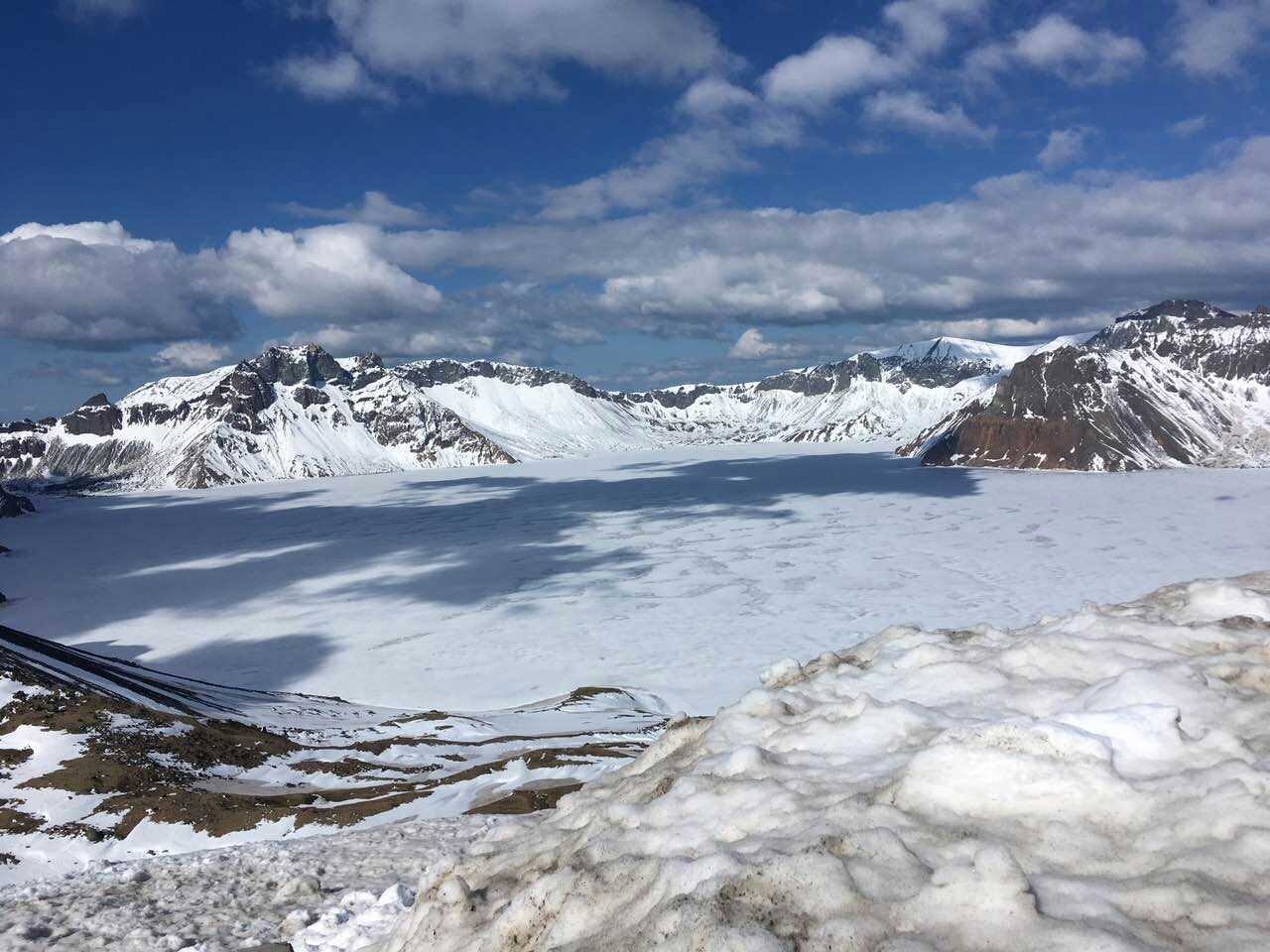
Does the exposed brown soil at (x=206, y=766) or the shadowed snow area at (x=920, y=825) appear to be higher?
the shadowed snow area at (x=920, y=825)

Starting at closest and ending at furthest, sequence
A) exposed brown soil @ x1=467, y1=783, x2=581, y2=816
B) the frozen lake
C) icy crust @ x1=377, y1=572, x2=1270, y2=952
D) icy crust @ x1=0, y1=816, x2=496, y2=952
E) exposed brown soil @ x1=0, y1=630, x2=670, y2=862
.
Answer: icy crust @ x1=377, y1=572, x2=1270, y2=952 → icy crust @ x1=0, y1=816, x2=496, y2=952 → exposed brown soil @ x1=0, y1=630, x2=670, y2=862 → exposed brown soil @ x1=467, y1=783, x2=581, y2=816 → the frozen lake

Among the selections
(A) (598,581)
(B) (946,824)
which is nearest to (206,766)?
(B) (946,824)

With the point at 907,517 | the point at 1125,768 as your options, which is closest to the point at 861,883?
the point at 1125,768

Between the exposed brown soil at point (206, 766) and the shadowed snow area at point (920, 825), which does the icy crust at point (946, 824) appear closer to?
the shadowed snow area at point (920, 825)

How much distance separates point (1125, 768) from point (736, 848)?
3.13m

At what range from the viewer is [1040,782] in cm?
591

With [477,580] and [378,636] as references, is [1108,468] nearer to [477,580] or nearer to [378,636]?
[477,580]

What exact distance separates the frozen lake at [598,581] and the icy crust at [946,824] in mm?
34550

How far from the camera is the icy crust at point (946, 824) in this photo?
4855 millimetres

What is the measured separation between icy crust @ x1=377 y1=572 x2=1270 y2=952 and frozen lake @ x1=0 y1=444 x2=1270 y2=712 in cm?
3455

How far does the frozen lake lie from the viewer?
53.2m

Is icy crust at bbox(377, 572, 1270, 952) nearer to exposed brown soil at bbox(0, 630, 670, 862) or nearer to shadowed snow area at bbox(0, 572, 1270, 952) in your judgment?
shadowed snow area at bbox(0, 572, 1270, 952)

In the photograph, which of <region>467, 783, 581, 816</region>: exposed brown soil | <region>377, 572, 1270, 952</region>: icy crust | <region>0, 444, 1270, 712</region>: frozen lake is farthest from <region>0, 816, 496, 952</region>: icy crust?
<region>0, 444, 1270, 712</region>: frozen lake

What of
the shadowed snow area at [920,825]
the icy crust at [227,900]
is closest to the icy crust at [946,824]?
the shadowed snow area at [920,825]
